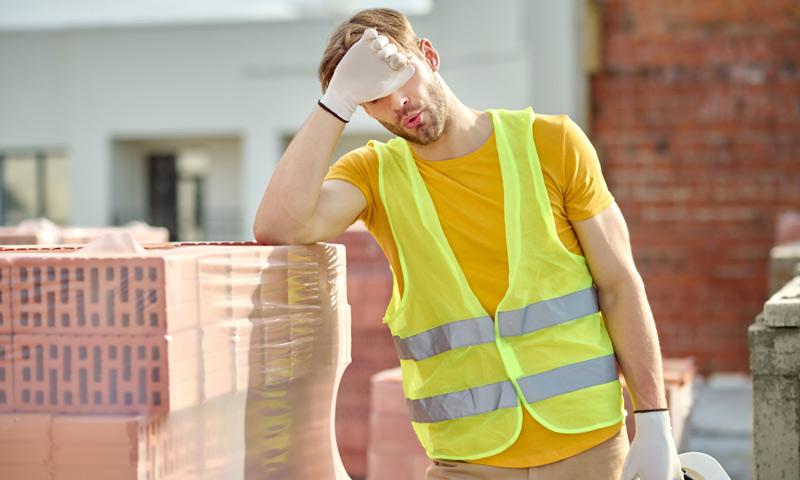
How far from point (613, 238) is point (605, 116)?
27.6ft

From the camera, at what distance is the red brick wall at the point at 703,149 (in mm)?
10141

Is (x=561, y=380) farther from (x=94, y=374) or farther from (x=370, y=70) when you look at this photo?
(x=94, y=374)

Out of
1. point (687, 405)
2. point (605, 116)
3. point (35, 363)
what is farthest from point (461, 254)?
point (605, 116)

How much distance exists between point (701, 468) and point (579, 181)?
30.4 inches

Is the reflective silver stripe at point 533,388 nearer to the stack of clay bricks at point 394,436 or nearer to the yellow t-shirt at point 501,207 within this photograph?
the yellow t-shirt at point 501,207

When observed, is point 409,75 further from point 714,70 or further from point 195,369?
point 714,70

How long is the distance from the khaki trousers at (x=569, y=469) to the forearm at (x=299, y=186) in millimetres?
701

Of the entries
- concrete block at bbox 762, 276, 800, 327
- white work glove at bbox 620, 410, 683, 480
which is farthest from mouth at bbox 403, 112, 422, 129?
concrete block at bbox 762, 276, 800, 327

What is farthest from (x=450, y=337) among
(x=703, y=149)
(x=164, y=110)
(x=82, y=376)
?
(x=164, y=110)

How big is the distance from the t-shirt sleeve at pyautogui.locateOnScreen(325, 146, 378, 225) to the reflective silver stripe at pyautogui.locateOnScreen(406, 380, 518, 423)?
55 centimetres

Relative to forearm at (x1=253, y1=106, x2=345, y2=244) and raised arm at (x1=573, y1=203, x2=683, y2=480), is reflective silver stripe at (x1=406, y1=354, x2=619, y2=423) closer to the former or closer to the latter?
raised arm at (x1=573, y1=203, x2=683, y2=480)

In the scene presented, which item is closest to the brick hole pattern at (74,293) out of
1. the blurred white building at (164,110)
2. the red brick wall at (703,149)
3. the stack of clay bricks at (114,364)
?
the stack of clay bricks at (114,364)

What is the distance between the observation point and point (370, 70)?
235 cm

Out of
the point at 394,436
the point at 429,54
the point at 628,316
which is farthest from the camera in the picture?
the point at 394,436
